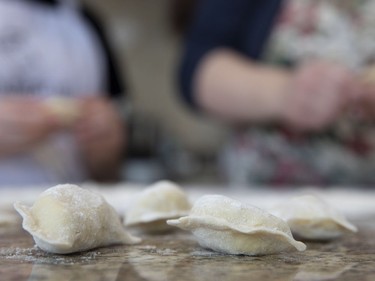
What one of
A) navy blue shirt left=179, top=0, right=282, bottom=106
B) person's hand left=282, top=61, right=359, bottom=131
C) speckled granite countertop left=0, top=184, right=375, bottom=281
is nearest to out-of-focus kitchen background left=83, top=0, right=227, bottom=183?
navy blue shirt left=179, top=0, right=282, bottom=106

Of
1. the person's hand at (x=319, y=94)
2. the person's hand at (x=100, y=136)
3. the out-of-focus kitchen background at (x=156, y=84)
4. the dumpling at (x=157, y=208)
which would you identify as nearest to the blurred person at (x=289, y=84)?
the person's hand at (x=319, y=94)

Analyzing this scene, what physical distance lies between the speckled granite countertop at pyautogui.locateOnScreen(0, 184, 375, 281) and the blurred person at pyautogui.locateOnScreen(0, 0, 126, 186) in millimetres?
902

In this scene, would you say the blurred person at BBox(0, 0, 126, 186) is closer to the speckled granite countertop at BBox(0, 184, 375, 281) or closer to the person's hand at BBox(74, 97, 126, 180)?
the person's hand at BBox(74, 97, 126, 180)

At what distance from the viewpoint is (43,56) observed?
169cm

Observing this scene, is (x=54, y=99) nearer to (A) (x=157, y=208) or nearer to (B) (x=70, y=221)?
(A) (x=157, y=208)

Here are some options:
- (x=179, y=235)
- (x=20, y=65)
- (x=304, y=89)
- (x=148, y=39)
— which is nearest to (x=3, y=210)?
(x=179, y=235)

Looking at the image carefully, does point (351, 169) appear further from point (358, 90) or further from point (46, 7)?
point (46, 7)

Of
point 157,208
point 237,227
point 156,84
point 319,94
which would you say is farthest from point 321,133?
point 156,84

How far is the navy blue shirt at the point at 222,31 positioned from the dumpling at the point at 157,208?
33.9 inches

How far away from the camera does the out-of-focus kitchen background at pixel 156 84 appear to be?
3.87 metres

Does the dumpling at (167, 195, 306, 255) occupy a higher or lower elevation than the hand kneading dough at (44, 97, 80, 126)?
lower

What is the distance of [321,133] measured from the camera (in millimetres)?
1438

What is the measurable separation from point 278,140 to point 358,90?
0.25m

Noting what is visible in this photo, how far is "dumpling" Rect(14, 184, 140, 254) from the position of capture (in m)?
0.51
